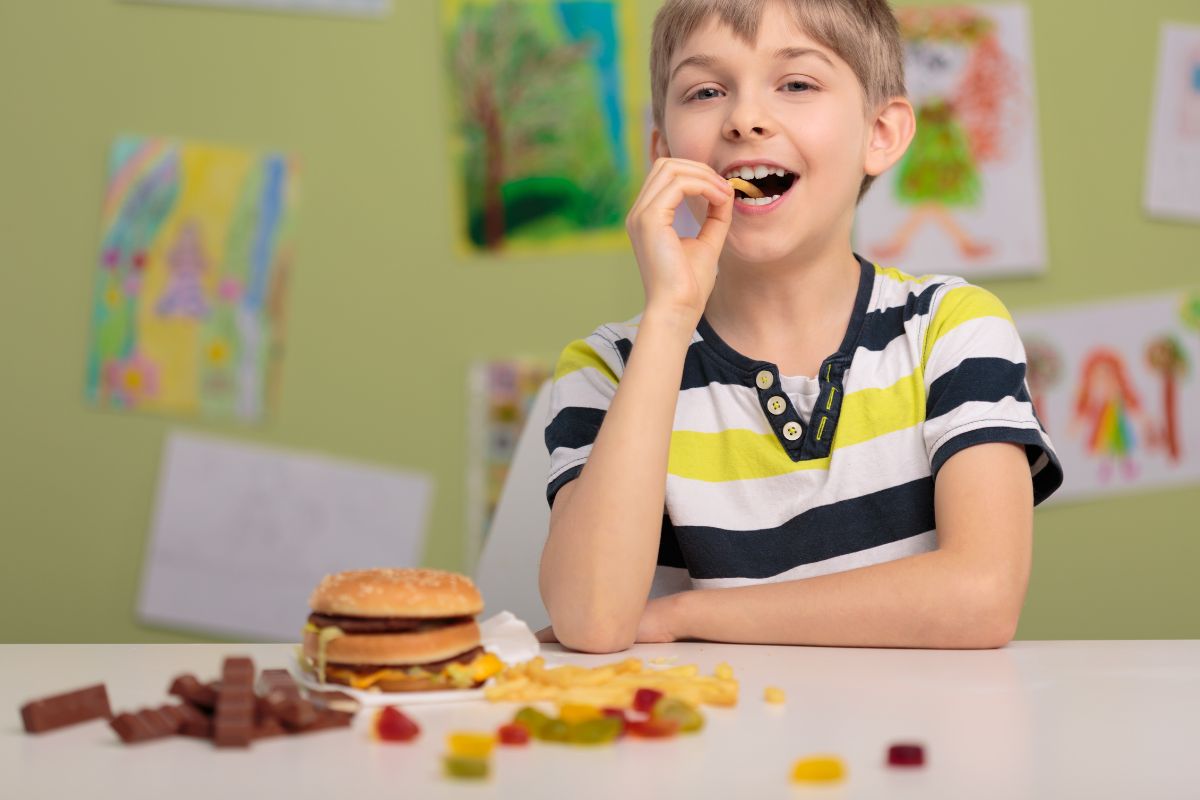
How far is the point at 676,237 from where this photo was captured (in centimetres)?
113

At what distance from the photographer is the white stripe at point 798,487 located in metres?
1.14

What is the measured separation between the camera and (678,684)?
0.73 m

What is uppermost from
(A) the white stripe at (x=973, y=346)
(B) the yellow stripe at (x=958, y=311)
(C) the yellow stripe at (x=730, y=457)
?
(B) the yellow stripe at (x=958, y=311)

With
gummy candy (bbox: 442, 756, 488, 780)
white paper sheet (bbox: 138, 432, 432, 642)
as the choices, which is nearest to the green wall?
white paper sheet (bbox: 138, 432, 432, 642)

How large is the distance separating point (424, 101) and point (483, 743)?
72.7 inches

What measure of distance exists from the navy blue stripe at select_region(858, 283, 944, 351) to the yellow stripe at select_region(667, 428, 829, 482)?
13 centimetres

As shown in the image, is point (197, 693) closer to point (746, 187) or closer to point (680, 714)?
point (680, 714)

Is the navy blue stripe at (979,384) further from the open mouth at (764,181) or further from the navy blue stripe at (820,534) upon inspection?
the open mouth at (764,181)

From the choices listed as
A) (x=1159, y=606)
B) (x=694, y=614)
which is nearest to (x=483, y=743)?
(x=694, y=614)

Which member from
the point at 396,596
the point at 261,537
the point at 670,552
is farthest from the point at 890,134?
the point at 261,537

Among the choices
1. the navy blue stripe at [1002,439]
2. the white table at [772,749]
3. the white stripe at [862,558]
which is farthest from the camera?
the white stripe at [862,558]

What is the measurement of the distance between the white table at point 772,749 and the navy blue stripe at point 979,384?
0.31 meters

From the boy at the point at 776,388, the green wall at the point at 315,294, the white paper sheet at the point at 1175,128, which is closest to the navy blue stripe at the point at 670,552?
the boy at the point at 776,388

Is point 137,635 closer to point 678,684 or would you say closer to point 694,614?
point 694,614
